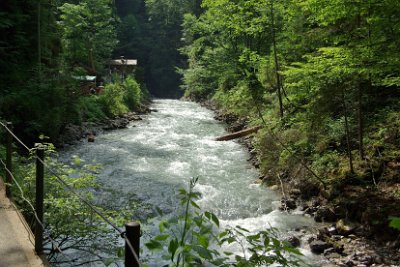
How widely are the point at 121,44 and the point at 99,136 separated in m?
40.0

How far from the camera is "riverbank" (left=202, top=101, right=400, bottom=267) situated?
6.82 metres

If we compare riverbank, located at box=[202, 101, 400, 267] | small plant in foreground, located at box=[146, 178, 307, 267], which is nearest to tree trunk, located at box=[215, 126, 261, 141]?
riverbank, located at box=[202, 101, 400, 267]

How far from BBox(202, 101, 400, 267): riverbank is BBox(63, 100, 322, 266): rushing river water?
0.49 meters

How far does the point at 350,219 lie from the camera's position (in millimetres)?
8086

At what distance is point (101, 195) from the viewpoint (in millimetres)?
9688

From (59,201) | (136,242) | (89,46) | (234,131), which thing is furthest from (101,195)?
(89,46)

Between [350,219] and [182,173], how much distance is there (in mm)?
5648

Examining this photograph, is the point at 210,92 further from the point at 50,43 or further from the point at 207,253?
the point at 207,253

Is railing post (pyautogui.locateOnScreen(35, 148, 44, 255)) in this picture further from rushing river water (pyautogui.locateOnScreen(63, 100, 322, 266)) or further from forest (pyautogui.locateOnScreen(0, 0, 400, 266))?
forest (pyautogui.locateOnScreen(0, 0, 400, 266))

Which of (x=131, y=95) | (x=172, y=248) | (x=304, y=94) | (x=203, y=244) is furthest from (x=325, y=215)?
(x=131, y=95)

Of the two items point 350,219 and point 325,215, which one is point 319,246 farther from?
point 325,215

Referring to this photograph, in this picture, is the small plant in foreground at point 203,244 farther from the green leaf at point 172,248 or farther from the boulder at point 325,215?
the boulder at point 325,215

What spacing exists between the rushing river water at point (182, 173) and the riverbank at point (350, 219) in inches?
19.3

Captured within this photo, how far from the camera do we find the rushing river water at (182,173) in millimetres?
9031
